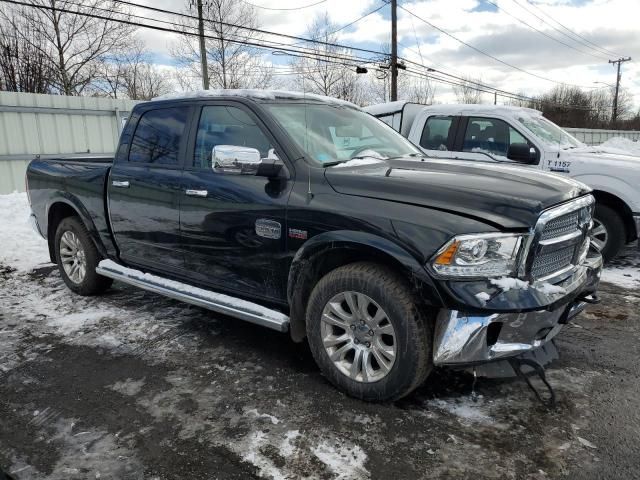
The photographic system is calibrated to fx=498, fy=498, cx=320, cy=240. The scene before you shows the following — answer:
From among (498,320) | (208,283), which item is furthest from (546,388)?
(208,283)

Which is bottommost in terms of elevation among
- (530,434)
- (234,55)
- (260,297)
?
(530,434)

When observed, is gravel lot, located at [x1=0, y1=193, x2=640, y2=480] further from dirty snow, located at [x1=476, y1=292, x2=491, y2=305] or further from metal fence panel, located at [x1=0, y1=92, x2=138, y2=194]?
metal fence panel, located at [x1=0, y1=92, x2=138, y2=194]

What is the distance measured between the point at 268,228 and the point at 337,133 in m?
0.99

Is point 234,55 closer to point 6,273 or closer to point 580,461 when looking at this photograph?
point 6,273

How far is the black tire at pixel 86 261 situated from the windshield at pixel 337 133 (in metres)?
2.55

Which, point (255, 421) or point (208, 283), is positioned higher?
point (208, 283)

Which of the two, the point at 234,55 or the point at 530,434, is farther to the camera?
the point at 234,55

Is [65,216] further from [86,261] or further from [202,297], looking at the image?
[202,297]

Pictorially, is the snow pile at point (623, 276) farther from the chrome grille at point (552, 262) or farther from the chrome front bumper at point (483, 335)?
the chrome front bumper at point (483, 335)

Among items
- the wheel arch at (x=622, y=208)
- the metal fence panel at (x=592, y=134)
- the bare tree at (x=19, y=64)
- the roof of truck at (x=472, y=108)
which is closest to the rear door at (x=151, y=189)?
the roof of truck at (x=472, y=108)

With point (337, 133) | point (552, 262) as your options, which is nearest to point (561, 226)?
point (552, 262)

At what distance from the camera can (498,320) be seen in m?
2.60

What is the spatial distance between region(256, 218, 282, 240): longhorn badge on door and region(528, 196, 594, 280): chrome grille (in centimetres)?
154

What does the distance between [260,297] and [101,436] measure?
4.24 feet
